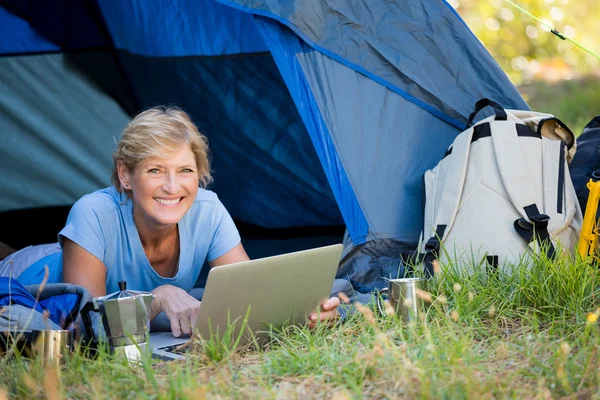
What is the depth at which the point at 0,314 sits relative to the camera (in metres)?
1.60

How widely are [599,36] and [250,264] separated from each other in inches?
315

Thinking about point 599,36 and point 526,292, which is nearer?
point 526,292

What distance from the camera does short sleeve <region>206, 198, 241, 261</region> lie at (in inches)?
90.6

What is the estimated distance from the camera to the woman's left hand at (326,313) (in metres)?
1.94

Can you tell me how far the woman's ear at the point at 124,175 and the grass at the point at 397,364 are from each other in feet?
2.04

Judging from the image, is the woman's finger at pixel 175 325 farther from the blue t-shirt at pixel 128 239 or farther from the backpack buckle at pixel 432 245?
the backpack buckle at pixel 432 245

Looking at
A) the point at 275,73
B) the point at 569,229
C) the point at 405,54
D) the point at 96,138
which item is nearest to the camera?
the point at 569,229

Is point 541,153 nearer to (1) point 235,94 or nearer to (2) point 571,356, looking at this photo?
(2) point 571,356

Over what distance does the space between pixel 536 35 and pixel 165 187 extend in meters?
7.56

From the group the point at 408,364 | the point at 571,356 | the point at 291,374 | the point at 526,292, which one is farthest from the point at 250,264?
the point at 526,292

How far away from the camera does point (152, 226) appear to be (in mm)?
2176

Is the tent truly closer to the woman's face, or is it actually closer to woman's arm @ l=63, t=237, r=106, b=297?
the woman's face

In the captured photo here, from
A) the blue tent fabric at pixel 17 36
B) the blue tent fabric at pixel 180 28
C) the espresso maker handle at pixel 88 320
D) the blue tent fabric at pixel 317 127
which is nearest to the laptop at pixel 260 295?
the espresso maker handle at pixel 88 320

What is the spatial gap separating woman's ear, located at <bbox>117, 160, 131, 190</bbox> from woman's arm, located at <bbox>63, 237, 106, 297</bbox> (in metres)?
0.21
